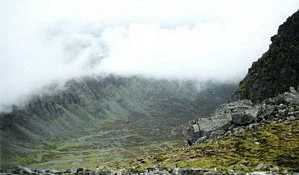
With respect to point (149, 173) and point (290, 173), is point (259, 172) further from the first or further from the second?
point (149, 173)

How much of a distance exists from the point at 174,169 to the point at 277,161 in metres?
34.9

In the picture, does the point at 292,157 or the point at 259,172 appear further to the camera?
the point at 292,157

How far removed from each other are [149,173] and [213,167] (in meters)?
22.0

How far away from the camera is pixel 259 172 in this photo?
174m

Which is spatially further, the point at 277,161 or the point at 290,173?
the point at 277,161

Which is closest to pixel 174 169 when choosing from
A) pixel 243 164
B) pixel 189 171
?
pixel 189 171

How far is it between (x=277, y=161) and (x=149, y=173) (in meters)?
43.4

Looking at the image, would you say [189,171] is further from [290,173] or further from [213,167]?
[290,173]

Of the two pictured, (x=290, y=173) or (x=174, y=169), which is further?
(x=174, y=169)

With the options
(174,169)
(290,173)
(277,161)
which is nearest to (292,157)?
(277,161)

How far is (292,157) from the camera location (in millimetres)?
196250

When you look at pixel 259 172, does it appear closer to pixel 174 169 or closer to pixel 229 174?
pixel 229 174

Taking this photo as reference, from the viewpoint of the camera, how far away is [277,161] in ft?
634

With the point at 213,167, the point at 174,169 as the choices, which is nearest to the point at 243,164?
the point at 213,167
